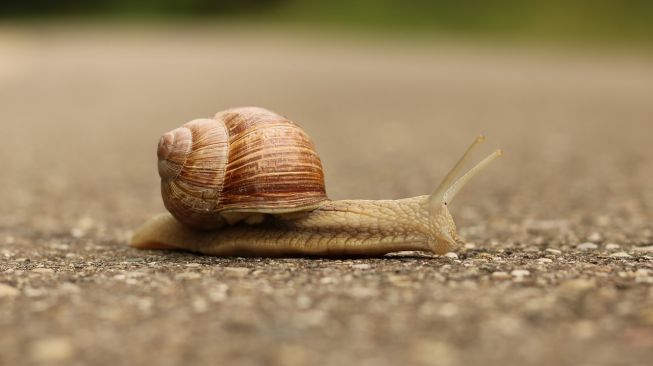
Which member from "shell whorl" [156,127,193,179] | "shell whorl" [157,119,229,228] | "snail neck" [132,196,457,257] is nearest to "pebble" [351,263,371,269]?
"snail neck" [132,196,457,257]

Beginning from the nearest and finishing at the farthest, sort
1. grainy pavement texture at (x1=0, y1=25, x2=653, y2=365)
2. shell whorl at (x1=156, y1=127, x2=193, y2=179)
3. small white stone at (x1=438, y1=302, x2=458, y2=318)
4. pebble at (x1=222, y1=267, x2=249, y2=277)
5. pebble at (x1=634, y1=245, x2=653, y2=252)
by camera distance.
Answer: grainy pavement texture at (x1=0, y1=25, x2=653, y2=365)
small white stone at (x1=438, y1=302, x2=458, y2=318)
pebble at (x1=222, y1=267, x2=249, y2=277)
shell whorl at (x1=156, y1=127, x2=193, y2=179)
pebble at (x1=634, y1=245, x2=653, y2=252)

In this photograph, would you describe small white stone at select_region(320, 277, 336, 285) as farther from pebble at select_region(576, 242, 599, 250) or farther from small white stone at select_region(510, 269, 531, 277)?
pebble at select_region(576, 242, 599, 250)

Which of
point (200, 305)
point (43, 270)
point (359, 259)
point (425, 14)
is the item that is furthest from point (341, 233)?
point (425, 14)

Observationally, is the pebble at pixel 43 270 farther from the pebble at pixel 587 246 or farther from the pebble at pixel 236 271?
the pebble at pixel 587 246

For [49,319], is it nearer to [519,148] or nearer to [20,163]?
[20,163]

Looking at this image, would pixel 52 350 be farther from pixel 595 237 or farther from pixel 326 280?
pixel 595 237

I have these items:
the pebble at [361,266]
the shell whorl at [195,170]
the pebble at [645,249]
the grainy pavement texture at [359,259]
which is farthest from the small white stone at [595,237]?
the shell whorl at [195,170]
